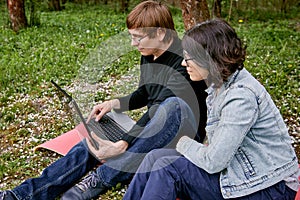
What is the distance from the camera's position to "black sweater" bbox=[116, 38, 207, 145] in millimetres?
2830

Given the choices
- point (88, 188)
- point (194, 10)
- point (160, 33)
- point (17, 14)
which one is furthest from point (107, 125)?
point (17, 14)

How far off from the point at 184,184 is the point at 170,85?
34.4 inches

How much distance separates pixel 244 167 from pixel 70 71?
12.7ft

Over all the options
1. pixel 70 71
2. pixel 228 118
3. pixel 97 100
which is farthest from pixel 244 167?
pixel 70 71

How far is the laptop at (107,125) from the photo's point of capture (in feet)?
9.72

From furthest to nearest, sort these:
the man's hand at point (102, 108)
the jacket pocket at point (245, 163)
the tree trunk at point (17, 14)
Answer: the tree trunk at point (17, 14), the man's hand at point (102, 108), the jacket pocket at point (245, 163)

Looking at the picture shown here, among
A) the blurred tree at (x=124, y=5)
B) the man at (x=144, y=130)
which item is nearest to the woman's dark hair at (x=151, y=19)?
the man at (x=144, y=130)

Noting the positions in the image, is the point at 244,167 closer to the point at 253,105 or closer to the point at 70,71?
the point at 253,105

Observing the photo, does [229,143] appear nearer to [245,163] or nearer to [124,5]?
[245,163]

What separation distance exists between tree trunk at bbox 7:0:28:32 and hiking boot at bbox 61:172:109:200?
6000 mm

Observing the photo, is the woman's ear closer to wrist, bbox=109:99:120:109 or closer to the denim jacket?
wrist, bbox=109:99:120:109

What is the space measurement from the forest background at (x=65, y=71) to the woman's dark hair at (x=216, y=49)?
119cm

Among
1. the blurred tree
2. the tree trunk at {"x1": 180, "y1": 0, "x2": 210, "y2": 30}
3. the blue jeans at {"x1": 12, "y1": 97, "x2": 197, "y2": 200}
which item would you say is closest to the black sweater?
the blue jeans at {"x1": 12, "y1": 97, "x2": 197, "y2": 200}

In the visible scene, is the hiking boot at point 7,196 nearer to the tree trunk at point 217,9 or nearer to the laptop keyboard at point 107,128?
the laptop keyboard at point 107,128
